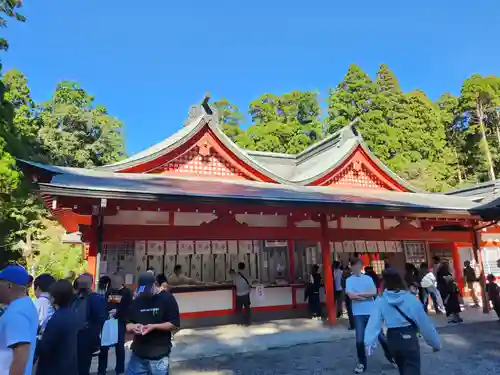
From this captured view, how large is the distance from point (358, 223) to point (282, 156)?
281 inches

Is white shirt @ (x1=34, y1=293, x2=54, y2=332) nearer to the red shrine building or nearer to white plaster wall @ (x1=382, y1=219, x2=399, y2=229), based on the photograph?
the red shrine building

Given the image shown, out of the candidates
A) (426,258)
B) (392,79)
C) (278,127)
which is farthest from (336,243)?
(392,79)

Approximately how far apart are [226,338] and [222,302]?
1.96 metres

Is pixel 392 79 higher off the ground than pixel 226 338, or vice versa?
pixel 392 79

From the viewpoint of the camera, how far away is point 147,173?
38.9 ft

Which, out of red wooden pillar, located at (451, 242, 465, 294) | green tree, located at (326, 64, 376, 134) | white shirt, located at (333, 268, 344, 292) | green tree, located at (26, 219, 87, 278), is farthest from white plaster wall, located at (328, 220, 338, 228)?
green tree, located at (326, 64, 376, 134)

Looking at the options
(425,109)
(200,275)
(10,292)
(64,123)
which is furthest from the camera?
(425,109)

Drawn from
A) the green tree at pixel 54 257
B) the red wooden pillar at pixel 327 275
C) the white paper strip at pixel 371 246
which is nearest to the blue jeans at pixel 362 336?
the red wooden pillar at pixel 327 275

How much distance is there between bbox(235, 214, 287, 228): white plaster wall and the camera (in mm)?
11039

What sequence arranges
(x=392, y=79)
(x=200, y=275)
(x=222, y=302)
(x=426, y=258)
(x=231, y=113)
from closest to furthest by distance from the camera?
1. (x=222, y=302)
2. (x=200, y=275)
3. (x=426, y=258)
4. (x=392, y=79)
5. (x=231, y=113)

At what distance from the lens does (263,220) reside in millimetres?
11320

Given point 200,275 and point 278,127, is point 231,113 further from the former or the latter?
point 200,275

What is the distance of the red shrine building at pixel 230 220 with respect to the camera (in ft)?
28.0

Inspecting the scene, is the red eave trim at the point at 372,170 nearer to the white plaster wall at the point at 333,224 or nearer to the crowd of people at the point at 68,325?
the white plaster wall at the point at 333,224
